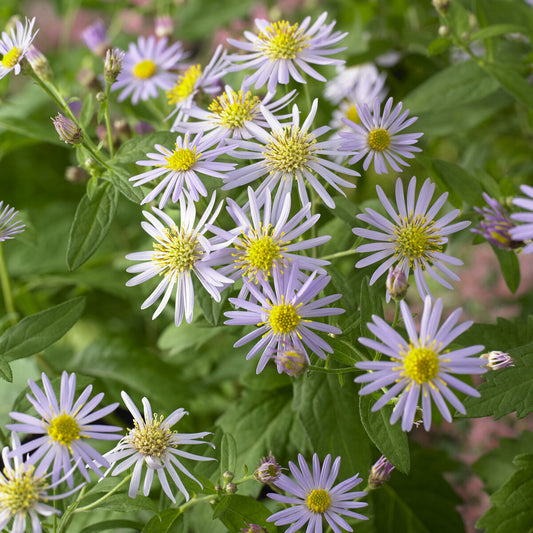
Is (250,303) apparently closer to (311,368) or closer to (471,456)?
(311,368)

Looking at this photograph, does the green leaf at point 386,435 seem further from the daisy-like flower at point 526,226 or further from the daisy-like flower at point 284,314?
the daisy-like flower at point 526,226

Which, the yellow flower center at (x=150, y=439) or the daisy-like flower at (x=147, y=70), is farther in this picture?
the daisy-like flower at (x=147, y=70)

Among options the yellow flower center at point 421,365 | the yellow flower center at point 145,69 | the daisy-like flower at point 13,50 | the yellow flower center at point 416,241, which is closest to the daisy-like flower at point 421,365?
the yellow flower center at point 421,365

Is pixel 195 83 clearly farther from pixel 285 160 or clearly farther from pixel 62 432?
pixel 62 432

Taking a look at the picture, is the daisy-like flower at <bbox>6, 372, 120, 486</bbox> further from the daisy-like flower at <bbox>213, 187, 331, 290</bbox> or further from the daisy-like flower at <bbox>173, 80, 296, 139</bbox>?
the daisy-like flower at <bbox>173, 80, 296, 139</bbox>

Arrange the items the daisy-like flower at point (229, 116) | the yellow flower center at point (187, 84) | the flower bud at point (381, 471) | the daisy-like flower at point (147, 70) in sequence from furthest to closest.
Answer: the daisy-like flower at point (147, 70) < the yellow flower center at point (187, 84) < the daisy-like flower at point (229, 116) < the flower bud at point (381, 471)

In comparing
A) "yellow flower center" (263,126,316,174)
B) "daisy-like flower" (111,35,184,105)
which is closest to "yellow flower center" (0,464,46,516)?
"yellow flower center" (263,126,316,174)

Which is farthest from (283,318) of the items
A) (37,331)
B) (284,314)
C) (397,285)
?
(37,331)

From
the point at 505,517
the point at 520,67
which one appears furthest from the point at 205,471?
the point at 520,67
